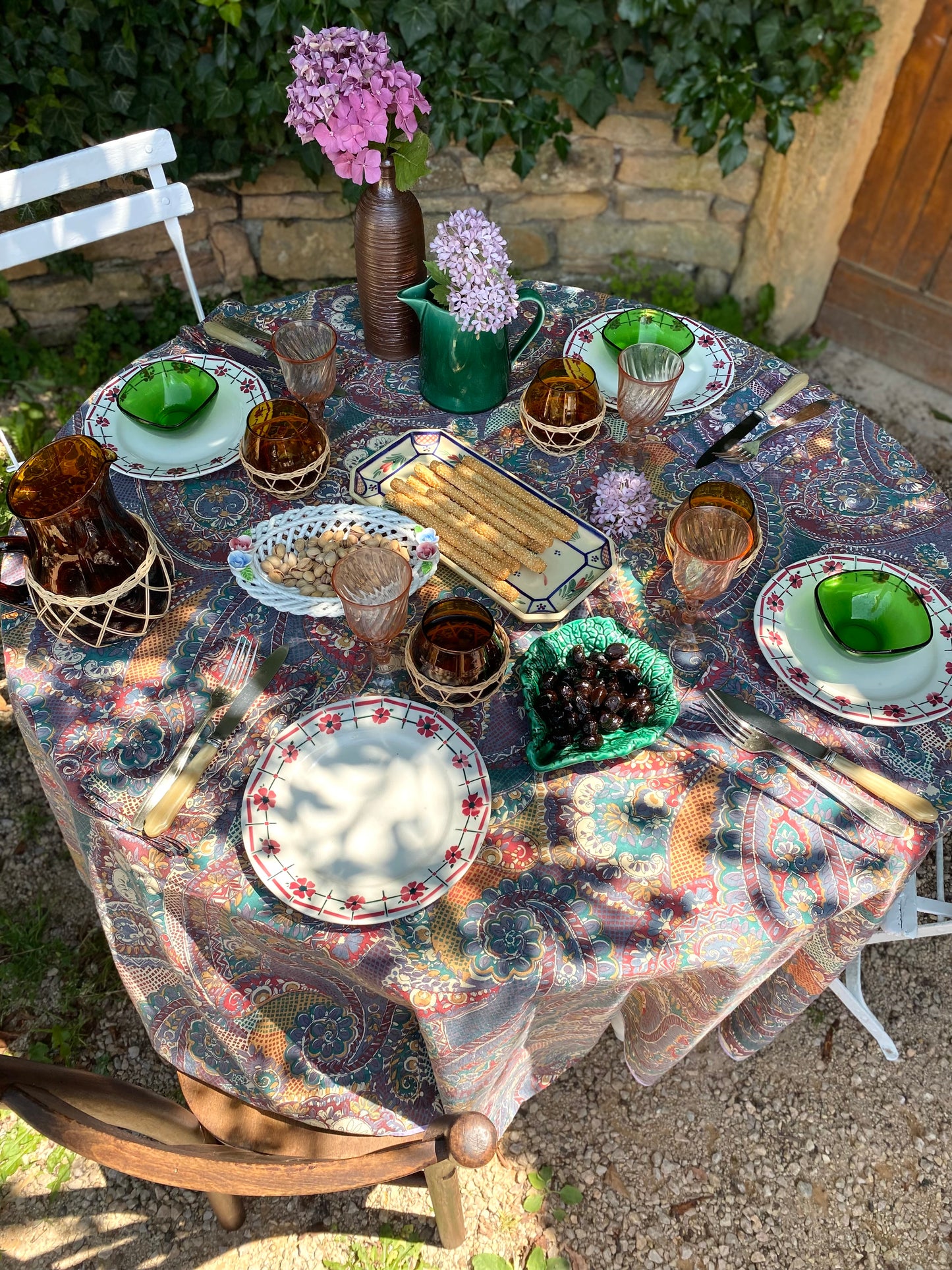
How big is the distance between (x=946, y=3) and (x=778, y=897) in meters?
3.33

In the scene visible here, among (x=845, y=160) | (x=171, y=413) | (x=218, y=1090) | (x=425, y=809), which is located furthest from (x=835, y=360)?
(x=218, y=1090)

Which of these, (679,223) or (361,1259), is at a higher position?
(679,223)

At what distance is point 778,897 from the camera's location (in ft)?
4.59

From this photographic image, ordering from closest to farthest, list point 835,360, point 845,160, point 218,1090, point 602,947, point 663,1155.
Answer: point 602,947, point 218,1090, point 663,1155, point 845,160, point 835,360

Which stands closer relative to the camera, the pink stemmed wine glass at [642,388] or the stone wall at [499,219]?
the pink stemmed wine glass at [642,388]

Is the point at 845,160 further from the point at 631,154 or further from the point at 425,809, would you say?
the point at 425,809

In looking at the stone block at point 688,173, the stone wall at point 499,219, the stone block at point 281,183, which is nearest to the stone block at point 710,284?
the stone wall at point 499,219

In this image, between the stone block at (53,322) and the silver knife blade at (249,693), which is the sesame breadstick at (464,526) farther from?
the stone block at (53,322)

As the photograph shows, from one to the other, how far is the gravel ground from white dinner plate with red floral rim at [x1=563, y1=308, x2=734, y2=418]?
1.61m

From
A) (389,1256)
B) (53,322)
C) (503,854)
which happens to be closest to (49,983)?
(389,1256)

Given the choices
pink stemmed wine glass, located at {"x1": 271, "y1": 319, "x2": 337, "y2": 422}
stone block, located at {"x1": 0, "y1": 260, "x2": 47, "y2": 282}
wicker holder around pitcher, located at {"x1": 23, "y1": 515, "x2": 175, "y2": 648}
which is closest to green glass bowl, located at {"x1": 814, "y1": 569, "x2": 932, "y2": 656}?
pink stemmed wine glass, located at {"x1": 271, "y1": 319, "x2": 337, "y2": 422}

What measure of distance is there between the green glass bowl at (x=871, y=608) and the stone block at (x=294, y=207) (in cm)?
288

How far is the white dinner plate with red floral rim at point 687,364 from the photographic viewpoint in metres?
2.04

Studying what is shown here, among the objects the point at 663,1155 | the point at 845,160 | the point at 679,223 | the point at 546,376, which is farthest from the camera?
the point at 679,223
